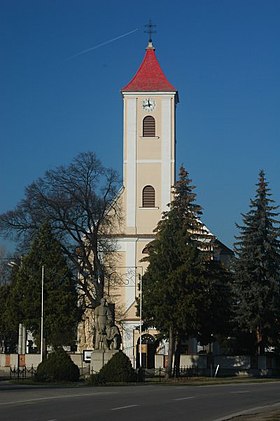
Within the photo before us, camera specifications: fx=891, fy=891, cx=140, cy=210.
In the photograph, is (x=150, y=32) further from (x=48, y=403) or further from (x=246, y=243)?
(x=48, y=403)

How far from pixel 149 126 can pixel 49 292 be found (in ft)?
70.2

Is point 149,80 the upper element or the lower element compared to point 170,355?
upper

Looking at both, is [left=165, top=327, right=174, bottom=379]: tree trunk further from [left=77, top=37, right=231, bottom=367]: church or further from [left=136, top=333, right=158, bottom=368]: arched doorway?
[left=77, top=37, right=231, bottom=367]: church

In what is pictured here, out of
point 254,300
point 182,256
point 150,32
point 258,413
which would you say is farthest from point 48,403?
point 150,32

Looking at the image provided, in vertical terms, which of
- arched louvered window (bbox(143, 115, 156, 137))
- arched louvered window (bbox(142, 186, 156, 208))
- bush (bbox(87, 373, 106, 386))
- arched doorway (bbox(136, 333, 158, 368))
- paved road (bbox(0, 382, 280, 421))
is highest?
arched louvered window (bbox(143, 115, 156, 137))

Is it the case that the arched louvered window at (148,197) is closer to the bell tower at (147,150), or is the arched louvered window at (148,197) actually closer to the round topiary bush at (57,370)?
the bell tower at (147,150)

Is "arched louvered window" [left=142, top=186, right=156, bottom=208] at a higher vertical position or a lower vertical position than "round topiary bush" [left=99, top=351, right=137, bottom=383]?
higher

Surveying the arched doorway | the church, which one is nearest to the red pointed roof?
the church

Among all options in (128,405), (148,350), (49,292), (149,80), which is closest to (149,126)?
(149,80)

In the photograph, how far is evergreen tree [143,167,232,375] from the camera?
48656 millimetres

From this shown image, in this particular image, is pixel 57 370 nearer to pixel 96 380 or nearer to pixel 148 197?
pixel 96 380

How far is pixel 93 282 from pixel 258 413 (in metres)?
36.1

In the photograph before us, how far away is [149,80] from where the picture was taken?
73.1m

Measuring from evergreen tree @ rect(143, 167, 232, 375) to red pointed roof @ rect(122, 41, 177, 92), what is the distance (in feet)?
69.4
